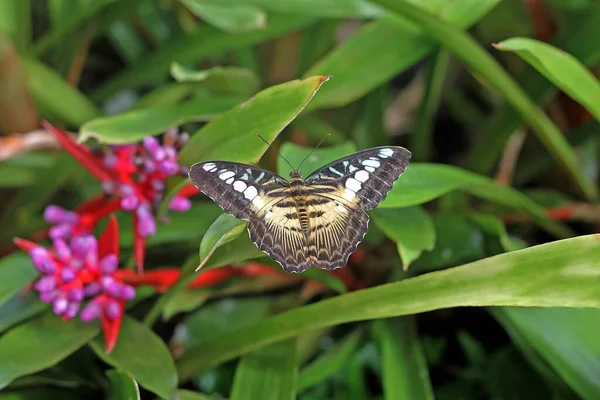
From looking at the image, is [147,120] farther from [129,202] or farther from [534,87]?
[534,87]

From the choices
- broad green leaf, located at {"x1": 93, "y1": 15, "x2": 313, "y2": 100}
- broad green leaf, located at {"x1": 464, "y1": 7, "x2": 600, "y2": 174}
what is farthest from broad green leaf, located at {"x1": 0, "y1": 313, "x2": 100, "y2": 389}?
broad green leaf, located at {"x1": 464, "y1": 7, "x2": 600, "y2": 174}

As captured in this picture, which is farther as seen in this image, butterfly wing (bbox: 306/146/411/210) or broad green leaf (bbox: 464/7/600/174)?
broad green leaf (bbox: 464/7/600/174)

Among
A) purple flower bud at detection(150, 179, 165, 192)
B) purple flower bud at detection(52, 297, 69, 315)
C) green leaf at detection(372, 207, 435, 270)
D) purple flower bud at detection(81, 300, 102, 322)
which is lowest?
purple flower bud at detection(81, 300, 102, 322)

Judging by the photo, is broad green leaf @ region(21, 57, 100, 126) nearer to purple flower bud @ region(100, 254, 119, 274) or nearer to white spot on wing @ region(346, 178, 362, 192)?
purple flower bud @ region(100, 254, 119, 274)

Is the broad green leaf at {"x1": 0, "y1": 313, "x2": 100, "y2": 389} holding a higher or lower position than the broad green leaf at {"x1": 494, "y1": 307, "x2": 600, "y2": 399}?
lower

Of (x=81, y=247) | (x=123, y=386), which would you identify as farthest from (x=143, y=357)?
(x=81, y=247)

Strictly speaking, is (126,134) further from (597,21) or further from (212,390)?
(597,21)

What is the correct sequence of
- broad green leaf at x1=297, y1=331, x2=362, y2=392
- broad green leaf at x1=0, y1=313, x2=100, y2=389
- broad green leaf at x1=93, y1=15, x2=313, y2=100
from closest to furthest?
broad green leaf at x1=0, y1=313, x2=100, y2=389
broad green leaf at x1=297, y1=331, x2=362, y2=392
broad green leaf at x1=93, y1=15, x2=313, y2=100

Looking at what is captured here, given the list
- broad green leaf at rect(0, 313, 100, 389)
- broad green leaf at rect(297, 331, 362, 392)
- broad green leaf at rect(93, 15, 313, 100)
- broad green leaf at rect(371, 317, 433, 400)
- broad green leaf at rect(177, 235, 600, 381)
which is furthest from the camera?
broad green leaf at rect(93, 15, 313, 100)
